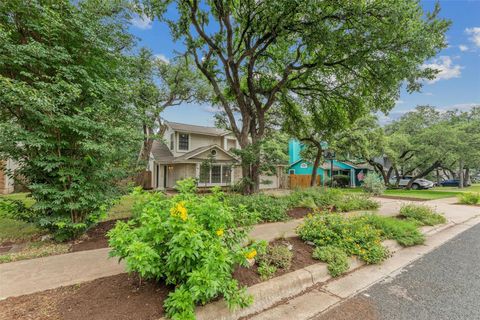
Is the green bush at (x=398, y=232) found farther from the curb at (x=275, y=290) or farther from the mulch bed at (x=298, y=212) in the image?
the mulch bed at (x=298, y=212)

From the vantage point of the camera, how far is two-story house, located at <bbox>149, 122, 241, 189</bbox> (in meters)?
15.7

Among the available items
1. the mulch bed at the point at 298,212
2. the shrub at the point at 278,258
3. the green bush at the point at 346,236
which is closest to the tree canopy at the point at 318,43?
the mulch bed at the point at 298,212

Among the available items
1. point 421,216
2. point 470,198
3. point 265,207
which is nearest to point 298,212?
point 265,207

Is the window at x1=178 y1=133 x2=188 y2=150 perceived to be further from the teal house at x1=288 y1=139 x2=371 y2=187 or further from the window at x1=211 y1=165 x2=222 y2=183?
the teal house at x1=288 y1=139 x2=371 y2=187

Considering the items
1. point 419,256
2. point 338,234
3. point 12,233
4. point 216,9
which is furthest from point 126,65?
point 419,256

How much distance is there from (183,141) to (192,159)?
2.52 m

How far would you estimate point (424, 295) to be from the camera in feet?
9.50

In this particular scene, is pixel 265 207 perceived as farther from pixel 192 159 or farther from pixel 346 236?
pixel 192 159

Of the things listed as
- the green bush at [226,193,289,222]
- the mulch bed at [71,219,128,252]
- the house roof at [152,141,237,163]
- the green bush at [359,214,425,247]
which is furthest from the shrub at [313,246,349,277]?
the house roof at [152,141,237,163]

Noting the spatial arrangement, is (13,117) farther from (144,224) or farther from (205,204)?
(205,204)

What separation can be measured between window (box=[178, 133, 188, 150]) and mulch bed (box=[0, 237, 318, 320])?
1449 centimetres

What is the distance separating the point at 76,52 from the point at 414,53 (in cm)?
937

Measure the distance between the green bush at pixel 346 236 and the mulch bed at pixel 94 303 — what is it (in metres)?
2.96

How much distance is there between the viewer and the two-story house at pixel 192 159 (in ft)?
51.4
